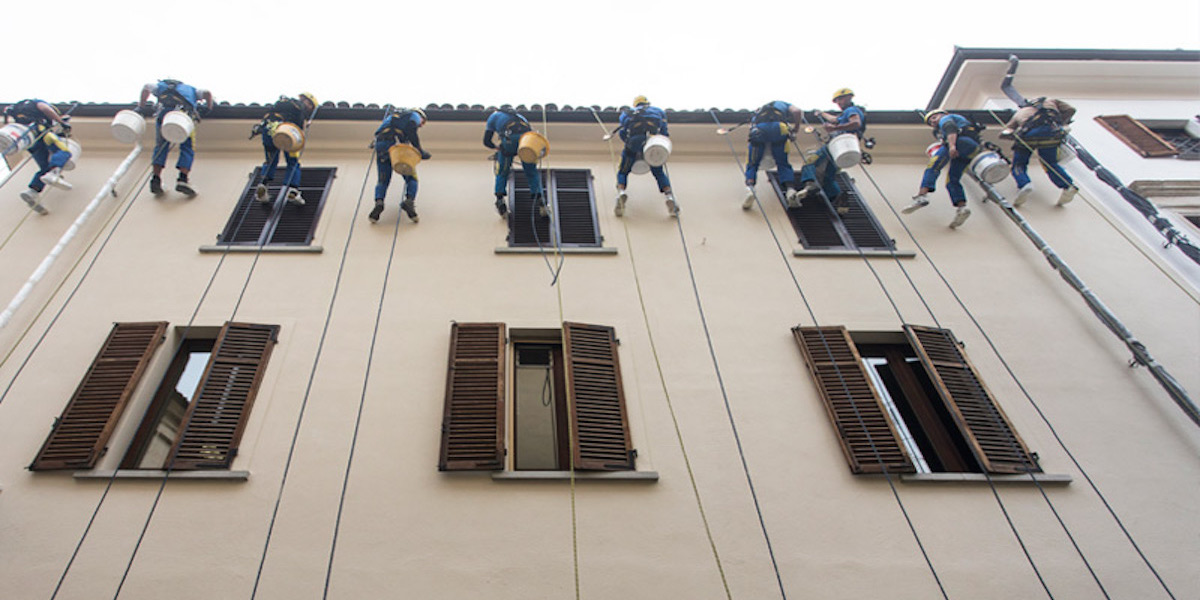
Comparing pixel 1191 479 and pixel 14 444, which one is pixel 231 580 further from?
pixel 1191 479

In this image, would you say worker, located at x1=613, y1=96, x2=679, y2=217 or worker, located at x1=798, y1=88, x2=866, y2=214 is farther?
worker, located at x1=798, y1=88, x2=866, y2=214

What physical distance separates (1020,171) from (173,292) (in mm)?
8784

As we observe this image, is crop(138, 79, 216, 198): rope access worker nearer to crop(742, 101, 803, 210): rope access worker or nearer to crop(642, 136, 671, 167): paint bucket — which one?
crop(642, 136, 671, 167): paint bucket

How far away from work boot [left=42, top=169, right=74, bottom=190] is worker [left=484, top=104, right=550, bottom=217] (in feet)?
13.9

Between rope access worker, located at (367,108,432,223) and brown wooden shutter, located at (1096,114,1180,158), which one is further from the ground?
brown wooden shutter, located at (1096,114,1180,158)

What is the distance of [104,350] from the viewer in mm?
6156

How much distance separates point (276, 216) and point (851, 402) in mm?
5781

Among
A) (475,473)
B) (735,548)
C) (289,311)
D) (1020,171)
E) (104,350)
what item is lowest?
(735,548)

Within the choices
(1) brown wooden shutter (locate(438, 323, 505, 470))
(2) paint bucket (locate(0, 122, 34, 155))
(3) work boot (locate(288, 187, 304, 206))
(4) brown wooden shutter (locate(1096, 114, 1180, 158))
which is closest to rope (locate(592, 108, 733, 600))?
(1) brown wooden shutter (locate(438, 323, 505, 470))

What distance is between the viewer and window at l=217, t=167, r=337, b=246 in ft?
24.8

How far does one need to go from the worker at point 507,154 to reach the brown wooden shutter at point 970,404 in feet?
12.5

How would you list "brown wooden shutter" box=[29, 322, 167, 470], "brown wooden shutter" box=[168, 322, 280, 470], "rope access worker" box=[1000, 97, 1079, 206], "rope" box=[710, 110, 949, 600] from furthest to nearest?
"rope access worker" box=[1000, 97, 1079, 206]
"brown wooden shutter" box=[168, 322, 280, 470]
"brown wooden shutter" box=[29, 322, 167, 470]
"rope" box=[710, 110, 949, 600]

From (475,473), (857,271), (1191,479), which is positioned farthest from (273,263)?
(1191,479)

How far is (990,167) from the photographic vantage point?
328 inches
